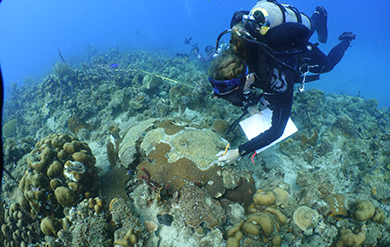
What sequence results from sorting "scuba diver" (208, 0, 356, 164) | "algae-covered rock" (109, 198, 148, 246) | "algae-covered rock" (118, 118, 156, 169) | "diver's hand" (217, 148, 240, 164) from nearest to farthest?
"scuba diver" (208, 0, 356, 164), "algae-covered rock" (109, 198, 148, 246), "diver's hand" (217, 148, 240, 164), "algae-covered rock" (118, 118, 156, 169)

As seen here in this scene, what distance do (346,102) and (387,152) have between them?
18.6 ft

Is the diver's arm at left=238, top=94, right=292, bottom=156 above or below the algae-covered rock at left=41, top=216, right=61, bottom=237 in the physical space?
above

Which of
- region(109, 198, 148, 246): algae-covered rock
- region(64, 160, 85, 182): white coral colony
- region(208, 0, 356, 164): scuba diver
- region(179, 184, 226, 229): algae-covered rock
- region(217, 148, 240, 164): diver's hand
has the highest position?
region(208, 0, 356, 164): scuba diver

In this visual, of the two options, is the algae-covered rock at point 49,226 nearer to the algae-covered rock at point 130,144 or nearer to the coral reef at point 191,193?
the coral reef at point 191,193

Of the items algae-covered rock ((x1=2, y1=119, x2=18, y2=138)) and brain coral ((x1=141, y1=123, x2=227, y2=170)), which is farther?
algae-covered rock ((x1=2, y1=119, x2=18, y2=138))

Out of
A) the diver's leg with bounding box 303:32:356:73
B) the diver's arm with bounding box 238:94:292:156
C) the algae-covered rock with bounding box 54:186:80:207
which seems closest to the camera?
the diver's arm with bounding box 238:94:292:156

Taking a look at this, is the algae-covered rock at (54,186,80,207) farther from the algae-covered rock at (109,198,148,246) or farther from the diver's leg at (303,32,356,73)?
the diver's leg at (303,32,356,73)

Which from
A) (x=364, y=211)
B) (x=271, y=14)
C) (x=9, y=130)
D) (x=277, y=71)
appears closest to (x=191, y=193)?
(x=277, y=71)

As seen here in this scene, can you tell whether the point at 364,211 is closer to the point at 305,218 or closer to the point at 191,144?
the point at 305,218

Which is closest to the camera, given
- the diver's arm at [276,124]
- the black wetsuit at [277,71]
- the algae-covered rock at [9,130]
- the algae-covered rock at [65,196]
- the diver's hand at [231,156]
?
the black wetsuit at [277,71]

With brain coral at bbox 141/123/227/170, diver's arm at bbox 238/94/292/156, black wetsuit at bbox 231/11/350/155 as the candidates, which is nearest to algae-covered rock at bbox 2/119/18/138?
brain coral at bbox 141/123/227/170

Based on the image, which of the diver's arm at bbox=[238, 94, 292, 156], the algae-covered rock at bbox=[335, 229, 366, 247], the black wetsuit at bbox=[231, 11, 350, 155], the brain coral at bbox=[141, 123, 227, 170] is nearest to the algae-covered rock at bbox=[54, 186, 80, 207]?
the brain coral at bbox=[141, 123, 227, 170]

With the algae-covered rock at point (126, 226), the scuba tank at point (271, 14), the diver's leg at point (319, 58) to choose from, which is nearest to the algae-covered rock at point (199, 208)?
the algae-covered rock at point (126, 226)

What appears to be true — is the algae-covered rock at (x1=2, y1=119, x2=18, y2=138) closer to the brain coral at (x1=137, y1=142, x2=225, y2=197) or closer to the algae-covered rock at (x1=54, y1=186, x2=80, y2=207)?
the algae-covered rock at (x1=54, y1=186, x2=80, y2=207)
